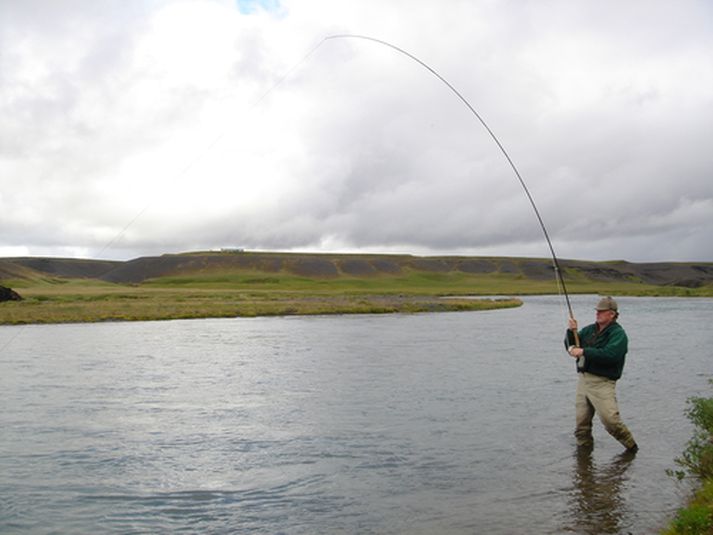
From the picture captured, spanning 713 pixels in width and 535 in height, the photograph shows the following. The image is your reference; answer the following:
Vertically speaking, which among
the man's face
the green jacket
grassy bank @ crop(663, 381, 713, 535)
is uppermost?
the man's face

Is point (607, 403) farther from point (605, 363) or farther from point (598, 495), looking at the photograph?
point (598, 495)

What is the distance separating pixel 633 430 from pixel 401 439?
14.3 feet

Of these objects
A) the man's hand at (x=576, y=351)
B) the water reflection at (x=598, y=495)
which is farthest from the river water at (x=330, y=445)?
the man's hand at (x=576, y=351)

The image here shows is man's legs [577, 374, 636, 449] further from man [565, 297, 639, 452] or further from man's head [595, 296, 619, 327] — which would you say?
man's head [595, 296, 619, 327]

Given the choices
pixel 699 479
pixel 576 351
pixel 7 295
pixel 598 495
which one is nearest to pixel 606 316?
pixel 576 351

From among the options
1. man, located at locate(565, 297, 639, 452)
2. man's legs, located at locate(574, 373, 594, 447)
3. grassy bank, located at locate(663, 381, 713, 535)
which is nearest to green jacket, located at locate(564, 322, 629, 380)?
man, located at locate(565, 297, 639, 452)

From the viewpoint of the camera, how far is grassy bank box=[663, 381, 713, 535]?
657cm

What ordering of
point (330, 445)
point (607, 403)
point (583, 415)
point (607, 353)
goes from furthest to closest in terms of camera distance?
point (330, 445)
point (583, 415)
point (607, 403)
point (607, 353)

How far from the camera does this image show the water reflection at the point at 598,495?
304 inches

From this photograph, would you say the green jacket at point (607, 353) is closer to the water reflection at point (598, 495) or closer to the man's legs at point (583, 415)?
the man's legs at point (583, 415)

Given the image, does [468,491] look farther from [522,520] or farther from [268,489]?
[268,489]

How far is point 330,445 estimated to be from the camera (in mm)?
11898

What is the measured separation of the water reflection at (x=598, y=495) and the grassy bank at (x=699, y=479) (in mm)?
706

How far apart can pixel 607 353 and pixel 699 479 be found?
208 centimetres
